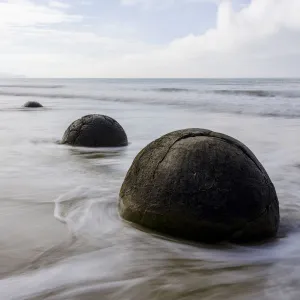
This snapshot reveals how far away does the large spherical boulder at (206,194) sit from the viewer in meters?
3.37

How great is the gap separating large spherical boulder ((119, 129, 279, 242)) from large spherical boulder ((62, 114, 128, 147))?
174 inches

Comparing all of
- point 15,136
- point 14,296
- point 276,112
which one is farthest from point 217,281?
point 276,112

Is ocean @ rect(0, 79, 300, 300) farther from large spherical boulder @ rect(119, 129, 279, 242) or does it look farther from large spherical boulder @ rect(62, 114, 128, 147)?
large spherical boulder @ rect(62, 114, 128, 147)

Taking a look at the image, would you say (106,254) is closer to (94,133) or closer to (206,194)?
(206,194)

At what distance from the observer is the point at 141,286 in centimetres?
284

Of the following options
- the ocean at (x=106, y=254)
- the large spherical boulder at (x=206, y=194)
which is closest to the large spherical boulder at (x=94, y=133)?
the ocean at (x=106, y=254)

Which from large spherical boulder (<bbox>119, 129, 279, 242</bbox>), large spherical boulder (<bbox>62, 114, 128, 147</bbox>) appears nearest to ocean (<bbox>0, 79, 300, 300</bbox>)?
large spherical boulder (<bbox>119, 129, 279, 242</bbox>)

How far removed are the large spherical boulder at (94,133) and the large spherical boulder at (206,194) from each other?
441 centimetres

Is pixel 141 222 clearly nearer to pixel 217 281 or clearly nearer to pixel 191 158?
pixel 191 158

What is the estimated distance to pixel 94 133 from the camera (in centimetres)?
809

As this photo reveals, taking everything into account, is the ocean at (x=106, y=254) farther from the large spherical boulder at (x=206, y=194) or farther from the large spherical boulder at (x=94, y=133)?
the large spherical boulder at (x=94, y=133)

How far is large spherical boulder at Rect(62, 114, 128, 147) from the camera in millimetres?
8055

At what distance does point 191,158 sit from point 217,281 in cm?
98

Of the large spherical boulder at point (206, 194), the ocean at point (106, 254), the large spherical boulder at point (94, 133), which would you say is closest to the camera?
the ocean at point (106, 254)
